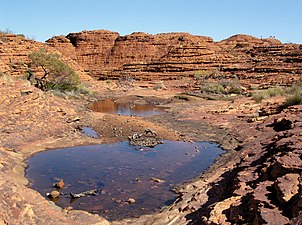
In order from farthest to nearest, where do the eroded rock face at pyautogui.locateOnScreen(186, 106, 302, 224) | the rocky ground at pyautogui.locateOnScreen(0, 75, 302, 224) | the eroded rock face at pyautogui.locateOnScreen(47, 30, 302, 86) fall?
the eroded rock face at pyautogui.locateOnScreen(47, 30, 302, 86)
the rocky ground at pyautogui.locateOnScreen(0, 75, 302, 224)
the eroded rock face at pyautogui.locateOnScreen(186, 106, 302, 224)

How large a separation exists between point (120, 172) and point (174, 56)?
45703 mm

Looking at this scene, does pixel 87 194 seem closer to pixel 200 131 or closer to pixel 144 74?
pixel 200 131

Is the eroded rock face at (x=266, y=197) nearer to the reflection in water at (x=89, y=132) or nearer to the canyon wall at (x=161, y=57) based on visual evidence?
the reflection in water at (x=89, y=132)

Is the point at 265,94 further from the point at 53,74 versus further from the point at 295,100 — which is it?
the point at 53,74

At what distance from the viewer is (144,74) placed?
171ft

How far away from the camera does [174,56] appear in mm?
54188

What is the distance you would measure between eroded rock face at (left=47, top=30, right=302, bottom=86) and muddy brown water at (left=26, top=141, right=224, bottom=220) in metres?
26.8

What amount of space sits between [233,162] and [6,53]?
38968 mm

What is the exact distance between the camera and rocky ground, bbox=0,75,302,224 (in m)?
5.03

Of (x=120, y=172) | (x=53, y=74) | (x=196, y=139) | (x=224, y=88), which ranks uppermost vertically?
(x=53, y=74)

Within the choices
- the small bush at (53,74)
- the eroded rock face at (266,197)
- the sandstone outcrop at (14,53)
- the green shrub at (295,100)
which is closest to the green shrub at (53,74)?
the small bush at (53,74)

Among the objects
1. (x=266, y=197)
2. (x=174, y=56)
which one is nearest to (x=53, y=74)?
(x=266, y=197)

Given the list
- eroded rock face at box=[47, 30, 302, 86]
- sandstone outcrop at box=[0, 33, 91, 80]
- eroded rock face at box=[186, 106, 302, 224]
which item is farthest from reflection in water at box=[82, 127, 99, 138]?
eroded rock face at box=[47, 30, 302, 86]

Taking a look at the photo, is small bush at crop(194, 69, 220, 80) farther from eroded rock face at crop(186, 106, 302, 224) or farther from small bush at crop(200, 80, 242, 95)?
eroded rock face at crop(186, 106, 302, 224)
